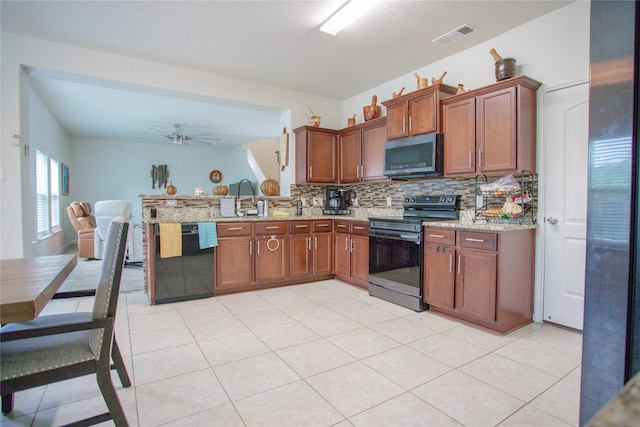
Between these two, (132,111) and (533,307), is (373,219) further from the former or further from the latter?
(132,111)

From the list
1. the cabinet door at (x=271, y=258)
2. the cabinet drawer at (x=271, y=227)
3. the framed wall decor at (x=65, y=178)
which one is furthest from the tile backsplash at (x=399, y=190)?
the framed wall decor at (x=65, y=178)

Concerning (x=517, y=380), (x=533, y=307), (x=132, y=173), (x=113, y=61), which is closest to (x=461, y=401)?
(x=517, y=380)

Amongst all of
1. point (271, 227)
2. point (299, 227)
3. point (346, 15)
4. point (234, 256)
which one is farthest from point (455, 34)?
point (234, 256)

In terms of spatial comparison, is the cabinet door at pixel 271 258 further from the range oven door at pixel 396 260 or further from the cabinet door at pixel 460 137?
the cabinet door at pixel 460 137

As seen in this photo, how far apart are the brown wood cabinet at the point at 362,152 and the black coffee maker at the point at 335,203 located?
217mm

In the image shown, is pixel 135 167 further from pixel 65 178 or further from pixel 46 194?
pixel 46 194

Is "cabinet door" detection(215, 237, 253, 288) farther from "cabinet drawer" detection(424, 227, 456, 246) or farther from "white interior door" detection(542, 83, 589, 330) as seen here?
"white interior door" detection(542, 83, 589, 330)

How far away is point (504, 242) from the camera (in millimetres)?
2721

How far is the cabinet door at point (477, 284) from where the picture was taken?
9.00 feet

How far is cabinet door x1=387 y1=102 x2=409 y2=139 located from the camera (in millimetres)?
3773

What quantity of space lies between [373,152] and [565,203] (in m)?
2.18

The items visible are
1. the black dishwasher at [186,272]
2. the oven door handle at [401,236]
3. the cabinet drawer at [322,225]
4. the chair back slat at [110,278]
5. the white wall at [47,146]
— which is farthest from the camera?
the white wall at [47,146]

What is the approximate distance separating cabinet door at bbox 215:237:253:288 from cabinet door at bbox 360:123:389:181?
1.77m

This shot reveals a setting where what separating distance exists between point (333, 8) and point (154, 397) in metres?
3.09
